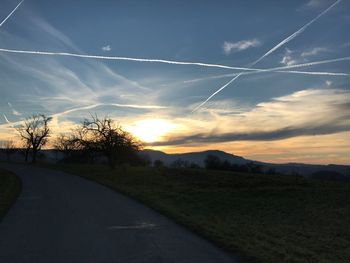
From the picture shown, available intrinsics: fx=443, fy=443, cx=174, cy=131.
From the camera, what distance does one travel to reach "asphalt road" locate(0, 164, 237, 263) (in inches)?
326

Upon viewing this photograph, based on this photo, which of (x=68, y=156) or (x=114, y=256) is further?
(x=68, y=156)

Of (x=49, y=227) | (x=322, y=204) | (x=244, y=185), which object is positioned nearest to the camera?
(x=49, y=227)

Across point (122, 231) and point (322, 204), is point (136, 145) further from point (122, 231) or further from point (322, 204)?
point (122, 231)

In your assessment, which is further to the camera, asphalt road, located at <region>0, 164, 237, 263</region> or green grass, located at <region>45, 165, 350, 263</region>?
green grass, located at <region>45, 165, 350, 263</region>

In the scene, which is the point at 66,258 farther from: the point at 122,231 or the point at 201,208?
the point at 201,208

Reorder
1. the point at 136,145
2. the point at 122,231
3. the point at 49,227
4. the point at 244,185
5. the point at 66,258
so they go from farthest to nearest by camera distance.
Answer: the point at 136,145
the point at 244,185
the point at 49,227
the point at 122,231
the point at 66,258

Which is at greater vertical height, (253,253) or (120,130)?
(120,130)

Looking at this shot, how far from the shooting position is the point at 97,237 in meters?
10.4

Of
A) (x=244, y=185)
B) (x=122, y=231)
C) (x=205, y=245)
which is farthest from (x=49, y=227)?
(x=244, y=185)

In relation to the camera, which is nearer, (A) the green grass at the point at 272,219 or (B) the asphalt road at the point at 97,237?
(B) the asphalt road at the point at 97,237

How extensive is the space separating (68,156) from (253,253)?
8418 cm

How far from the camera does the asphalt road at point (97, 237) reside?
8281mm

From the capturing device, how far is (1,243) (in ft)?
31.4

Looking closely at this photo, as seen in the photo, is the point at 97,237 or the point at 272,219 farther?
the point at 272,219
